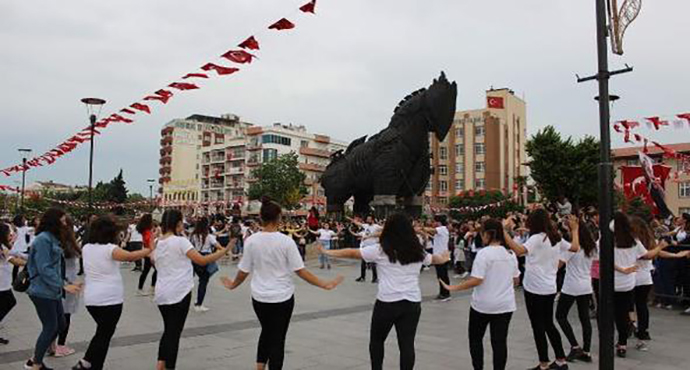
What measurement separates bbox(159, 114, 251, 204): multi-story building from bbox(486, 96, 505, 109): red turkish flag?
4123 centimetres

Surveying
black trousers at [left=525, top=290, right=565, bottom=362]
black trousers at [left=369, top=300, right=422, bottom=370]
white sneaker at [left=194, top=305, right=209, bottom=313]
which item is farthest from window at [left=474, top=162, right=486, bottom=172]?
black trousers at [left=369, top=300, right=422, bottom=370]

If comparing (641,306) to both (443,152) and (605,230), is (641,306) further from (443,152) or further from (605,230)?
(443,152)

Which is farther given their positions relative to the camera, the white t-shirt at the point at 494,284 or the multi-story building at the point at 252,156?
the multi-story building at the point at 252,156

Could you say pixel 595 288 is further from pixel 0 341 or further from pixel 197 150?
pixel 197 150

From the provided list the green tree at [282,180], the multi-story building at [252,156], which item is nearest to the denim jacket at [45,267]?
the green tree at [282,180]

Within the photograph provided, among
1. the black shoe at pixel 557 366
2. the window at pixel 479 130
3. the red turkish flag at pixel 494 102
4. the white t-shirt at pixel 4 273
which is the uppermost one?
the red turkish flag at pixel 494 102

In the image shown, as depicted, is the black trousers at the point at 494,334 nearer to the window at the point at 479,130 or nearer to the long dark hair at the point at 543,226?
the long dark hair at the point at 543,226

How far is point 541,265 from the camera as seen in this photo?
5.89m

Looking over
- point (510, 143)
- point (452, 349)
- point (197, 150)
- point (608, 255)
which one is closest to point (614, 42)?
point (608, 255)

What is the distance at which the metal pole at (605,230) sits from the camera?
176 inches

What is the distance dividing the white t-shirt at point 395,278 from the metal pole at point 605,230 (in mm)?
1477

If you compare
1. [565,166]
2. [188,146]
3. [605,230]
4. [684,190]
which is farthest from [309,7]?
[188,146]

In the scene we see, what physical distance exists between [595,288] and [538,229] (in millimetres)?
2649

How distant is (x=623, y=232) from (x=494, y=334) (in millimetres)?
2674
